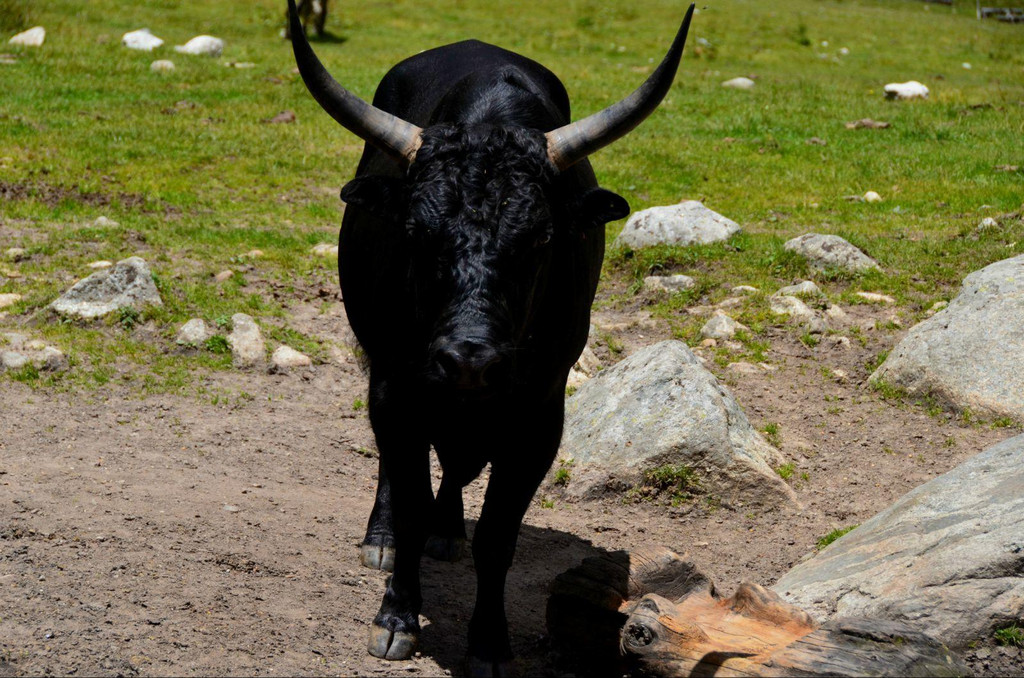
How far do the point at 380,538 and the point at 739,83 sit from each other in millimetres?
16074

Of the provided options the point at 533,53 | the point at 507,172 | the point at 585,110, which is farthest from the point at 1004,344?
the point at 533,53

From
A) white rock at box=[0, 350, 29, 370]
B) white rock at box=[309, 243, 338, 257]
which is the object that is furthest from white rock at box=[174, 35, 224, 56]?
white rock at box=[0, 350, 29, 370]

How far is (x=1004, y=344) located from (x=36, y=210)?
26.4ft

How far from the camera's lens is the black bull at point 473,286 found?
3797mm

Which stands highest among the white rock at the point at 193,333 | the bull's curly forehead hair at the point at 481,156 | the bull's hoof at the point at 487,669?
the bull's curly forehead hair at the point at 481,156

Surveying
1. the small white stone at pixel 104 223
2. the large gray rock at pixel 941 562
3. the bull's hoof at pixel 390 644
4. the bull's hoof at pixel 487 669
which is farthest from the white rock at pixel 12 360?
the large gray rock at pixel 941 562

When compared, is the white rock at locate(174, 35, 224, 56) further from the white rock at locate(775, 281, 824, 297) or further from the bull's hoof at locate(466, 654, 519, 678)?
the bull's hoof at locate(466, 654, 519, 678)

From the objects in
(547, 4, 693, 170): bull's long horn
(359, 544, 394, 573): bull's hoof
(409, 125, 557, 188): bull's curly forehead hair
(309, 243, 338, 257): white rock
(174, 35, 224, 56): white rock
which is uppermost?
(547, 4, 693, 170): bull's long horn

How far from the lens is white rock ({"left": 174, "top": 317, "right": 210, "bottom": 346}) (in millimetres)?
7746

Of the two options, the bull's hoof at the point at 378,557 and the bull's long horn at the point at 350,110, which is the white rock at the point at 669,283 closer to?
the bull's hoof at the point at 378,557

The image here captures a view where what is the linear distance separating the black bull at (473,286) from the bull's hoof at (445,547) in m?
0.36

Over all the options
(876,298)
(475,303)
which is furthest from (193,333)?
(876,298)

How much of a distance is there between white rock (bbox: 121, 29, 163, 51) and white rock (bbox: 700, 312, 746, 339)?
48.3 ft

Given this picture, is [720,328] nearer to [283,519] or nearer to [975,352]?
[975,352]
